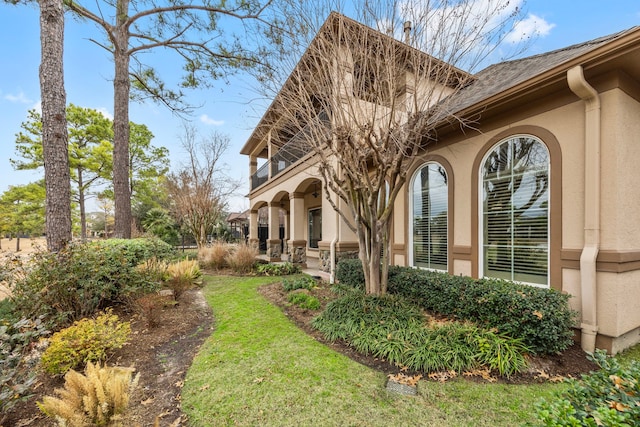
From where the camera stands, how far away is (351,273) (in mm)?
7199

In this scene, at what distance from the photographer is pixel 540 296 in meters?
3.86

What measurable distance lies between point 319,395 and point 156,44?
1139 centimetres

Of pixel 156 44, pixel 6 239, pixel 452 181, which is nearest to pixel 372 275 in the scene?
pixel 452 181

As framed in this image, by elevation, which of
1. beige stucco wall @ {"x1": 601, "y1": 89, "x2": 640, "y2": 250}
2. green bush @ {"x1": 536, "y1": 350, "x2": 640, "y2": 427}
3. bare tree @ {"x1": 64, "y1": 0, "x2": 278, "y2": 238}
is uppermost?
bare tree @ {"x1": 64, "y1": 0, "x2": 278, "y2": 238}

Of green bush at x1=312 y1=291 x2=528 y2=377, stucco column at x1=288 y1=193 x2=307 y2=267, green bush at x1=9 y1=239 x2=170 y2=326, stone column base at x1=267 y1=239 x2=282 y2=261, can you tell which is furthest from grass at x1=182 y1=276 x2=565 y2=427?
stone column base at x1=267 y1=239 x2=282 y2=261

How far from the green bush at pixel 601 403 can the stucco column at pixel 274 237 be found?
1209 centimetres

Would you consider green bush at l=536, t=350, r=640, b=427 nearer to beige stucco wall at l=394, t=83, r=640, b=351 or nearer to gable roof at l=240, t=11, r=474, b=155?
beige stucco wall at l=394, t=83, r=640, b=351

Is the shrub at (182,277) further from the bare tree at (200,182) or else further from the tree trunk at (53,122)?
the bare tree at (200,182)

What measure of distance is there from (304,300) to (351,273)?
1.57 m

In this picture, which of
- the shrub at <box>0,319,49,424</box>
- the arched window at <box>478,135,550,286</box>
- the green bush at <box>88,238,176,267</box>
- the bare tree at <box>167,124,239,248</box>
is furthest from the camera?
the bare tree at <box>167,124,239,248</box>

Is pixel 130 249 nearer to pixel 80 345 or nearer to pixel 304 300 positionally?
pixel 80 345

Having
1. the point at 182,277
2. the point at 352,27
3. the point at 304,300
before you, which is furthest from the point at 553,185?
the point at 182,277

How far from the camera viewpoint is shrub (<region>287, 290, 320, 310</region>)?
599cm

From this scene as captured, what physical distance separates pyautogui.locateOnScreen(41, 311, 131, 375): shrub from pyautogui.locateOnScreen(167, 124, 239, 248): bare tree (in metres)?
13.2
